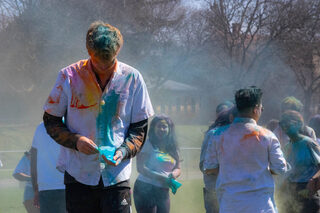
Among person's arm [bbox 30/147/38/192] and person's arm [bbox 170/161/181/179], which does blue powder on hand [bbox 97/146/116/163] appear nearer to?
person's arm [bbox 30/147/38/192]

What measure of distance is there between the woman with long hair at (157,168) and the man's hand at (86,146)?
2876mm

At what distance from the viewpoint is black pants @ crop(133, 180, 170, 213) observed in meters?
5.11

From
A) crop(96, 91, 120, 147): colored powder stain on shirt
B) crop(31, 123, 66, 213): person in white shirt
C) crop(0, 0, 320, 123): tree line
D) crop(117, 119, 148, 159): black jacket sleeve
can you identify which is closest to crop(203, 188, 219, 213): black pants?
crop(31, 123, 66, 213): person in white shirt

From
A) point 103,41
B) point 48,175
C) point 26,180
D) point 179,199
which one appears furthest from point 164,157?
point 103,41

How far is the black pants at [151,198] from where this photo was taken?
5.11 meters

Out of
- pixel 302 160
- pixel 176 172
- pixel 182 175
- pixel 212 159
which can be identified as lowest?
pixel 182 175

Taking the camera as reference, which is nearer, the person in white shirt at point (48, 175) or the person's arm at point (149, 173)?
the person in white shirt at point (48, 175)

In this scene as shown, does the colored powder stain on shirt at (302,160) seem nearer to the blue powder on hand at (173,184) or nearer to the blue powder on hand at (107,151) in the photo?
the blue powder on hand at (173,184)

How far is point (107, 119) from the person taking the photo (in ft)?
8.07

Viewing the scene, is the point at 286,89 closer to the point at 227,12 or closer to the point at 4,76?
the point at 227,12

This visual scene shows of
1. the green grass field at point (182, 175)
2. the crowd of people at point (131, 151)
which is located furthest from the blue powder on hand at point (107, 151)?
the green grass field at point (182, 175)

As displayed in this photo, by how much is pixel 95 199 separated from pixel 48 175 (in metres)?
2.33

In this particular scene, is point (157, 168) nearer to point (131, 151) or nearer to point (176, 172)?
point (176, 172)

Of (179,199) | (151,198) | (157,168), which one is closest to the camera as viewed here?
(151,198)
